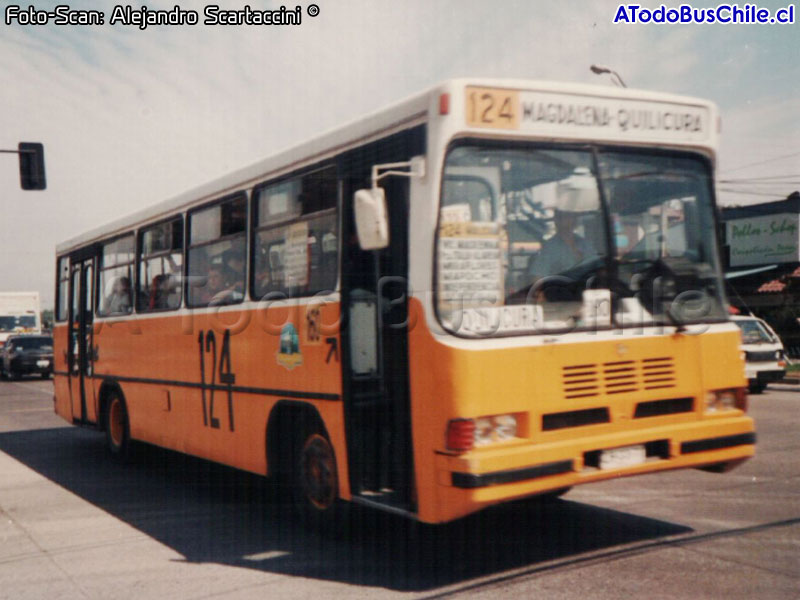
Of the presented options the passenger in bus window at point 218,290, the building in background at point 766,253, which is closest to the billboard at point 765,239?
the building in background at point 766,253

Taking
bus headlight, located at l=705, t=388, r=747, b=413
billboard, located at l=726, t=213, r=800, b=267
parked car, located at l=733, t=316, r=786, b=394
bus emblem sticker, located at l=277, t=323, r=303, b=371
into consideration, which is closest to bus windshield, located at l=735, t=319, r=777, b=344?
parked car, located at l=733, t=316, r=786, b=394

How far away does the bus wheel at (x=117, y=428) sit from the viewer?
11.0 metres

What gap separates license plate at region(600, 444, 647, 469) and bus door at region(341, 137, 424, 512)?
3.94 ft

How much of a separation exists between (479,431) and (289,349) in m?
2.24

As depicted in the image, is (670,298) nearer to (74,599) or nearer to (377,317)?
(377,317)

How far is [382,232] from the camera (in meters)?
5.42

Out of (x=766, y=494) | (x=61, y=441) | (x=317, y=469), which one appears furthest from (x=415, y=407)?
(x=61, y=441)

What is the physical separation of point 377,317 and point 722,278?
244cm

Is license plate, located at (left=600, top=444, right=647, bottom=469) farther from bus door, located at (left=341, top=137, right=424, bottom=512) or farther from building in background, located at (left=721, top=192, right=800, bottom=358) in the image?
building in background, located at (left=721, top=192, right=800, bottom=358)

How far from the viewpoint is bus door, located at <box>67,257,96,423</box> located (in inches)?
472

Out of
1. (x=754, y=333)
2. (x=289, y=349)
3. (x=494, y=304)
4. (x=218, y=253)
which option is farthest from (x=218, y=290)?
(x=754, y=333)

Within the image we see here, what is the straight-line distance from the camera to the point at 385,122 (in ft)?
19.4

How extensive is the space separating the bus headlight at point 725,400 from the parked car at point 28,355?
2913 cm

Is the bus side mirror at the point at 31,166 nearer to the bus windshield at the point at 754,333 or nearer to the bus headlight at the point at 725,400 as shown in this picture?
the bus windshield at the point at 754,333
